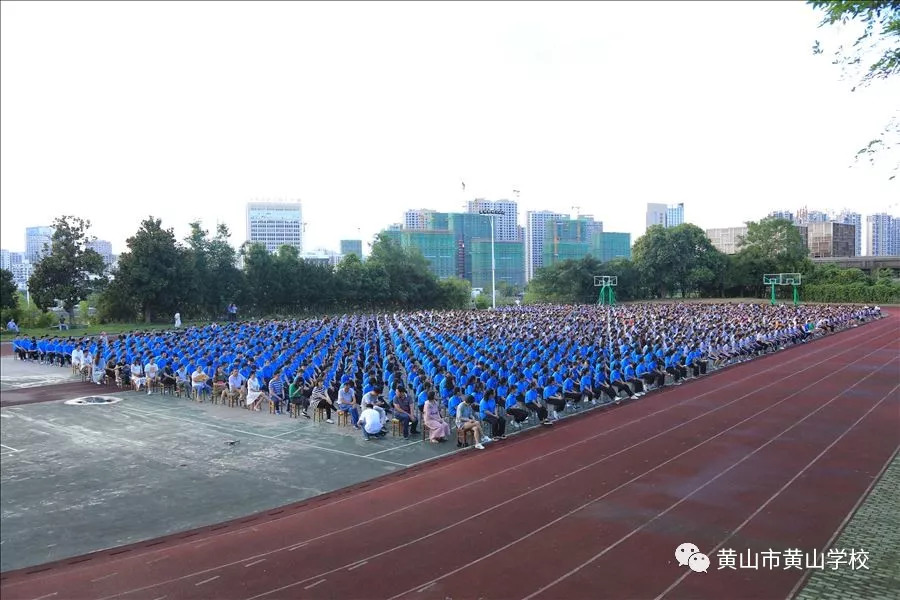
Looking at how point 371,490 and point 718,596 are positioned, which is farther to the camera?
point 371,490

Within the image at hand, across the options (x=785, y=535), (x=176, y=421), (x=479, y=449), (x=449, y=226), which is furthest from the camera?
(x=449, y=226)

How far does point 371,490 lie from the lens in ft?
29.4

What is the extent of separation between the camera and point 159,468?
32.9ft

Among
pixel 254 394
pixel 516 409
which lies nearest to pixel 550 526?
pixel 516 409

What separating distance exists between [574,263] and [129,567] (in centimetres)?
5877

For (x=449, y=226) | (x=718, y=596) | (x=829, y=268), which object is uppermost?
(x=449, y=226)

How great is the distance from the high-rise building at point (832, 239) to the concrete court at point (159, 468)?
10986 centimetres

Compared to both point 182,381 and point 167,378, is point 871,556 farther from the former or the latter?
point 167,378

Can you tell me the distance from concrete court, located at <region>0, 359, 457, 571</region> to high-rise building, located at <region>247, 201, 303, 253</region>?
135 meters

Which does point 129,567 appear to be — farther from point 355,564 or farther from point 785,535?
point 785,535

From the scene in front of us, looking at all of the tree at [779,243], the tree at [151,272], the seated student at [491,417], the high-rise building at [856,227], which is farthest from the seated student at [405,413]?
the high-rise building at [856,227]

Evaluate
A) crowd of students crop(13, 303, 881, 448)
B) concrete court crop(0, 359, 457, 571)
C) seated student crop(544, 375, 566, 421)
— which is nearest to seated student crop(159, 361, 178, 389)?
crowd of students crop(13, 303, 881, 448)

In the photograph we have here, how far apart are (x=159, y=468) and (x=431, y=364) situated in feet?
25.7

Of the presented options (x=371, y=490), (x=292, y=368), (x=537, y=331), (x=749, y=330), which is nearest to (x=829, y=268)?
(x=749, y=330)
